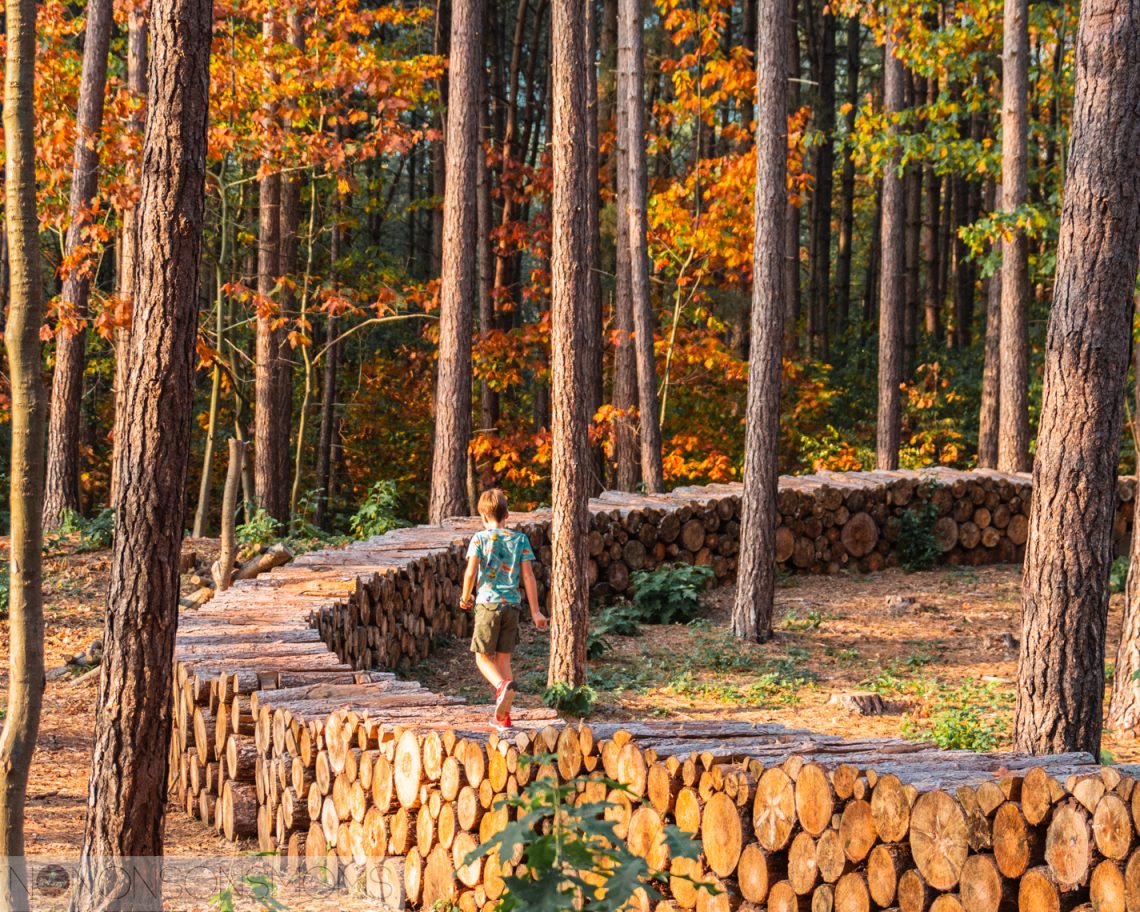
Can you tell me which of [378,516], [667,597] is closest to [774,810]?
[667,597]

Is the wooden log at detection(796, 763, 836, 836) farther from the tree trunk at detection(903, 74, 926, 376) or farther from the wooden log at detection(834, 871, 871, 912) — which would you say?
the tree trunk at detection(903, 74, 926, 376)

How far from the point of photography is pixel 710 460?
20094 millimetres

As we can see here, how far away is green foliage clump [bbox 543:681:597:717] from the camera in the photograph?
29.1ft

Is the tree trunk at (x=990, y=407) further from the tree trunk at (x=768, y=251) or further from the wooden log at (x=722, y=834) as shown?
the wooden log at (x=722, y=834)

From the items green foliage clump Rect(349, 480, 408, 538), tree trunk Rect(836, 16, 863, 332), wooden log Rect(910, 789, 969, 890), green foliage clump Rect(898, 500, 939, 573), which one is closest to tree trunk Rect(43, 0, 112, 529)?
green foliage clump Rect(349, 480, 408, 538)

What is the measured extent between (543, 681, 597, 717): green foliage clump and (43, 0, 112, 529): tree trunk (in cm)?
749

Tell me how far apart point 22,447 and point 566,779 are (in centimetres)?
261

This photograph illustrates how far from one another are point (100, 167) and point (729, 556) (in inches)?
345

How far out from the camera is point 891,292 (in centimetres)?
1836

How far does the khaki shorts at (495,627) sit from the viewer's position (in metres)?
6.99

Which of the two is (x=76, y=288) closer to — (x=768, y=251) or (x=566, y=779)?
(x=768, y=251)

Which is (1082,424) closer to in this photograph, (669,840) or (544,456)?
(669,840)

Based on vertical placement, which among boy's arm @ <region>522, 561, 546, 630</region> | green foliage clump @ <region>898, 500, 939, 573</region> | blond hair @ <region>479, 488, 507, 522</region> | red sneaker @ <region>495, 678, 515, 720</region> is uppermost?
blond hair @ <region>479, 488, 507, 522</region>

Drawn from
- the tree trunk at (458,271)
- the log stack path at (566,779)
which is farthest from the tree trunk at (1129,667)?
the tree trunk at (458,271)
